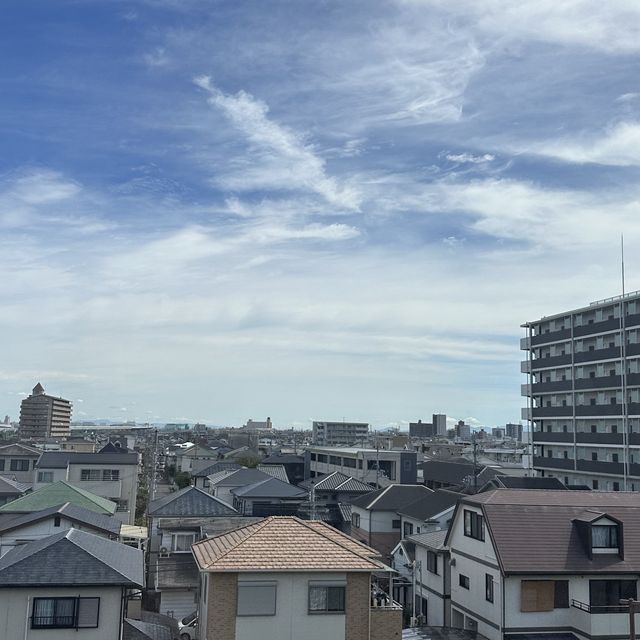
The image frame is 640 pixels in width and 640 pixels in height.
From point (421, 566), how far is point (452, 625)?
403 cm

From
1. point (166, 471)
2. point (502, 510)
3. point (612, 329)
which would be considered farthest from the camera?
point (166, 471)

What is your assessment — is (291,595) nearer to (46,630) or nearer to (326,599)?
(326,599)

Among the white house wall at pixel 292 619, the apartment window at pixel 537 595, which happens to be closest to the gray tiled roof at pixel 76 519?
the white house wall at pixel 292 619

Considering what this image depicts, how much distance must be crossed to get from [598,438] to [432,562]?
39.5 metres

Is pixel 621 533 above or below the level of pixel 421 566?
above

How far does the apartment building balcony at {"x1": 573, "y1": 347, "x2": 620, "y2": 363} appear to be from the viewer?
2485 inches

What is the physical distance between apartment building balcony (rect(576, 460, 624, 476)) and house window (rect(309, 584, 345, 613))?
49.1 meters

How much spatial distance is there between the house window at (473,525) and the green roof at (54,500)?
21773mm

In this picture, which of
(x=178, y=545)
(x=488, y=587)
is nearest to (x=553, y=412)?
(x=178, y=545)

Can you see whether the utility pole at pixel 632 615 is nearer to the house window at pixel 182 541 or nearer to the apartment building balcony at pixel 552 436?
the house window at pixel 182 541

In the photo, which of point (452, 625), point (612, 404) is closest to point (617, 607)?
point (452, 625)

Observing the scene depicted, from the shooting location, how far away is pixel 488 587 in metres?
25.9

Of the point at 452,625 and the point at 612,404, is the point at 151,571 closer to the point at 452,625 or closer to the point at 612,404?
the point at 452,625

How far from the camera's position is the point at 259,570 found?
19.4 m
